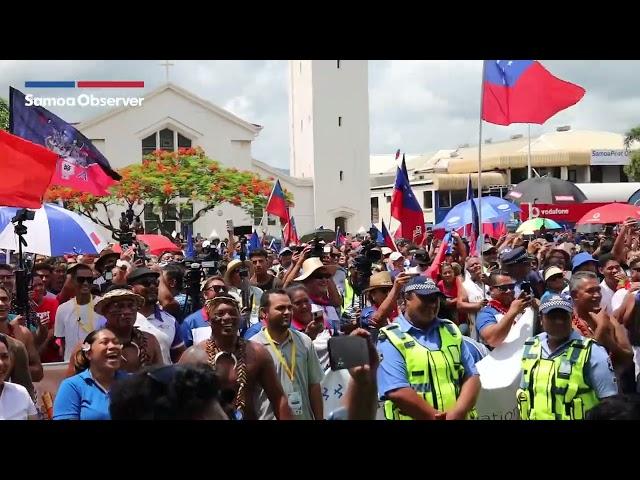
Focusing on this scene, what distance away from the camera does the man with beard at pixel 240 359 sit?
4.90 meters

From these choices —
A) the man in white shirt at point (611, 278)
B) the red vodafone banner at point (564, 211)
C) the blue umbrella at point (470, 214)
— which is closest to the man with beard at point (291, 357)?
the man in white shirt at point (611, 278)

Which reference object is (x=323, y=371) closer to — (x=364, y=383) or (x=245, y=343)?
(x=245, y=343)

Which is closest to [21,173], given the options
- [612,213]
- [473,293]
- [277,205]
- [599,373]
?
[473,293]

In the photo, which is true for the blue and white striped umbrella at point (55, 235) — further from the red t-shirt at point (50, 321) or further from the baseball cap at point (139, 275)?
the baseball cap at point (139, 275)

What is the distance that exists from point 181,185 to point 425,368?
32784 mm

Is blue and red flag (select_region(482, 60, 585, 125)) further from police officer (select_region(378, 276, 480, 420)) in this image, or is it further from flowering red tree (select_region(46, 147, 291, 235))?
flowering red tree (select_region(46, 147, 291, 235))

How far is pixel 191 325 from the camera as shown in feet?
21.5

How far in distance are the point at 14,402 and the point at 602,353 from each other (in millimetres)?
2929

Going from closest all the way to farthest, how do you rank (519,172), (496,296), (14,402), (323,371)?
1. (14,402)
2. (323,371)
3. (496,296)
4. (519,172)

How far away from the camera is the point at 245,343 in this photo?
5.04 metres
